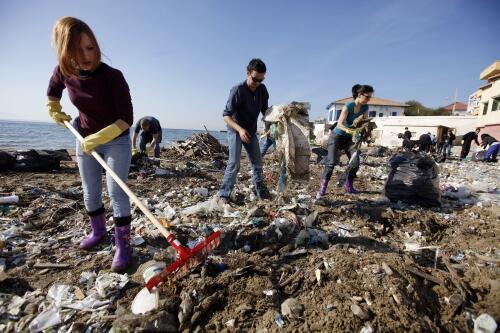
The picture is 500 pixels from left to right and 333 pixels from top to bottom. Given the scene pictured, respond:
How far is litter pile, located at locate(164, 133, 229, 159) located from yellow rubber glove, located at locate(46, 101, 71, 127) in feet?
23.7

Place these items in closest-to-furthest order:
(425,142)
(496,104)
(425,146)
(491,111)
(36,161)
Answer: (36,161), (425,142), (425,146), (496,104), (491,111)

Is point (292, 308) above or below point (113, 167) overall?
below

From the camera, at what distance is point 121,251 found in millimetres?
2031

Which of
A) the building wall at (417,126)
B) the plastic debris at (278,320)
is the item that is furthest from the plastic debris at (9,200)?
the building wall at (417,126)

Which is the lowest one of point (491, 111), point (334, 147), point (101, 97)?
point (334, 147)

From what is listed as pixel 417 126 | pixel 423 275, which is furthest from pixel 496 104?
pixel 423 275

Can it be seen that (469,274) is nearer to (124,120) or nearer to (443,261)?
(443,261)

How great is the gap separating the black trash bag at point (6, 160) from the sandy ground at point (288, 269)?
90.7 inches

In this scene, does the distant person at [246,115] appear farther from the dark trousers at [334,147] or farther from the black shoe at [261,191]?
the dark trousers at [334,147]

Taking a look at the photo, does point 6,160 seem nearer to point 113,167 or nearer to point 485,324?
point 113,167

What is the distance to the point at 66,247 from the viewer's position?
2.40m

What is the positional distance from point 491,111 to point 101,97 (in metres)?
24.8

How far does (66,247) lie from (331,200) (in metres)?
3.40

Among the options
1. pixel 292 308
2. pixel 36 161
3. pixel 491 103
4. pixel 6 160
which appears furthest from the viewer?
pixel 491 103
